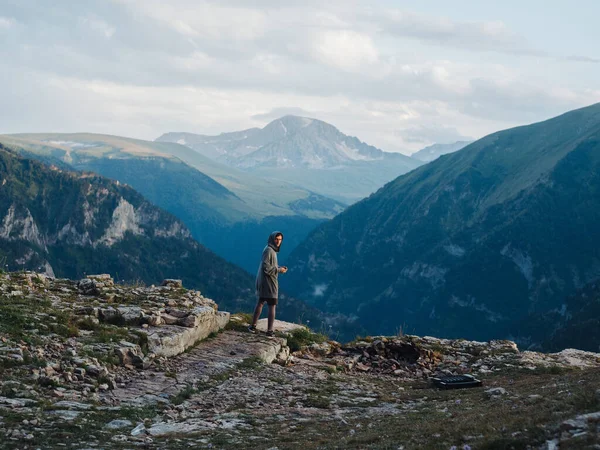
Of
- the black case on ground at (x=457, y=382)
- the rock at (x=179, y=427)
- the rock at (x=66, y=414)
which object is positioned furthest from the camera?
the black case on ground at (x=457, y=382)

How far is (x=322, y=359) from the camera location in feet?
75.3

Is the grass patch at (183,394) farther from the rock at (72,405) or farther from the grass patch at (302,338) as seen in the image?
the grass patch at (302,338)

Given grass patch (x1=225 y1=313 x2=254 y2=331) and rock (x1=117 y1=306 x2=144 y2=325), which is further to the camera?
grass patch (x1=225 y1=313 x2=254 y2=331)

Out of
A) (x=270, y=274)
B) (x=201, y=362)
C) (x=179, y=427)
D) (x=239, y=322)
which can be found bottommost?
(x=239, y=322)

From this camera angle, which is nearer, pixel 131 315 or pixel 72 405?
pixel 72 405

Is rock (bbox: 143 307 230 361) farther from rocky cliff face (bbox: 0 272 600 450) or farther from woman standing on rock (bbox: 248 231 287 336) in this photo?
woman standing on rock (bbox: 248 231 287 336)

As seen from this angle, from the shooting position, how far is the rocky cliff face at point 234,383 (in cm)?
1106

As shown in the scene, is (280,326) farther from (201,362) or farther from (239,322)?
(201,362)

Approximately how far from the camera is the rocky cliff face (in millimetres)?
11062

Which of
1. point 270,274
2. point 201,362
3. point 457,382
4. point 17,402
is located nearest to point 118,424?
point 17,402

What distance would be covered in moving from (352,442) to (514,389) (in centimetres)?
788

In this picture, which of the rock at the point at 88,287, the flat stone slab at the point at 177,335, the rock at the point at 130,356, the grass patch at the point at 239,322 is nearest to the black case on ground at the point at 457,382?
the flat stone slab at the point at 177,335

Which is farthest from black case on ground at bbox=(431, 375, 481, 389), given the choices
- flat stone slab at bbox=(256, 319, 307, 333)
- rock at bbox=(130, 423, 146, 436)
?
rock at bbox=(130, 423, 146, 436)

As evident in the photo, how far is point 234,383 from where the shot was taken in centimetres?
1741
